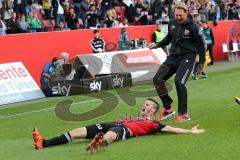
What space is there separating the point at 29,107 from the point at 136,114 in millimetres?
4726

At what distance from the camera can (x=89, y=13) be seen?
2775 centimetres

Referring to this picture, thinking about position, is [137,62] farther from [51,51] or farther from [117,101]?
[117,101]

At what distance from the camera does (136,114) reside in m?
14.6

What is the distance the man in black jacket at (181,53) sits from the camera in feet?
41.7

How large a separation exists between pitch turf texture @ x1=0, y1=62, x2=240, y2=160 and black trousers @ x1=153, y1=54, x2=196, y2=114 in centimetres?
46

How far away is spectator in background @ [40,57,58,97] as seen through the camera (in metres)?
21.5

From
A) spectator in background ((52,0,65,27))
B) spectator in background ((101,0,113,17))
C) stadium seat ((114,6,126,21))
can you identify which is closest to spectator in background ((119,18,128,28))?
spectator in background ((101,0,113,17))

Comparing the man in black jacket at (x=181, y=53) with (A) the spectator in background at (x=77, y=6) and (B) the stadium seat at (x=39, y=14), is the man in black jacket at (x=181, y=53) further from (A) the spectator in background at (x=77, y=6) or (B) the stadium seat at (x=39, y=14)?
(A) the spectator in background at (x=77, y=6)

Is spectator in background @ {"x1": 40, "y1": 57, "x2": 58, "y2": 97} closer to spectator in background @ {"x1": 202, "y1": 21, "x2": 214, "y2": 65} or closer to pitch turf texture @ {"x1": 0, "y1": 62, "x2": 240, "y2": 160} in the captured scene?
pitch turf texture @ {"x1": 0, "y1": 62, "x2": 240, "y2": 160}

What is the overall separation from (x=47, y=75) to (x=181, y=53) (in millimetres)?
9701

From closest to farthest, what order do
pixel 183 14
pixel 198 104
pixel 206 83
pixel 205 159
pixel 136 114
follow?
1. pixel 205 159
2. pixel 183 14
3. pixel 136 114
4. pixel 198 104
5. pixel 206 83

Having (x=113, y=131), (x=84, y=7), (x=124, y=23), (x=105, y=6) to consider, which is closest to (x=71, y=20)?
(x=84, y=7)

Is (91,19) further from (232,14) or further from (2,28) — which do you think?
(232,14)

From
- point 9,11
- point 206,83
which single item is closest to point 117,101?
point 206,83
